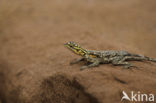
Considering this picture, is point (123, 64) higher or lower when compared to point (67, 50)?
lower

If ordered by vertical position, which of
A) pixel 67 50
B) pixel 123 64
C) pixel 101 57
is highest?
pixel 67 50

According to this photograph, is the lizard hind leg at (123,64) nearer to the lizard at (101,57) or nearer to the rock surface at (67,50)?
the lizard at (101,57)

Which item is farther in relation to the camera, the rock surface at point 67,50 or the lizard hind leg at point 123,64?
the lizard hind leg at point 123,64

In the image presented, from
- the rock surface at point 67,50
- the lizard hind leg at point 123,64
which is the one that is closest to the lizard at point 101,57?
the lizard hind leg at point 123,64

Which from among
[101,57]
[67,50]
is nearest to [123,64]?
[101,57]

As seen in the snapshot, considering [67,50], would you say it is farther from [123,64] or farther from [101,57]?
[123,64]

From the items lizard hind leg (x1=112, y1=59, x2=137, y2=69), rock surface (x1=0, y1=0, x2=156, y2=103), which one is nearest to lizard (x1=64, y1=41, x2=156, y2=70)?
lizard hind leg (x1=112, y1=59, x2=137, y2=69)

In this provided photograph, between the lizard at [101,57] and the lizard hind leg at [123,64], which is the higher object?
the lizard at [101,57]

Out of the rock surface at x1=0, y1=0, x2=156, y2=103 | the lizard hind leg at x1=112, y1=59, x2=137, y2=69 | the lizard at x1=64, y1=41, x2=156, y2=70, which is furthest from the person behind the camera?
the lizard at x1=64, y1=41, x2=156, y2=70

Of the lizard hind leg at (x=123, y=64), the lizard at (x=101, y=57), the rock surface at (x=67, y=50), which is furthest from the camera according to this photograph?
the lizard at (x=101, y=57)

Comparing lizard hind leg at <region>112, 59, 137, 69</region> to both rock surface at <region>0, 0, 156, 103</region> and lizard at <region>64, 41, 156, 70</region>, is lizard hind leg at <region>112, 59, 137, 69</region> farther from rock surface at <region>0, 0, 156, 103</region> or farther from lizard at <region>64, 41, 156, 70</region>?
rock surface at <region>0, 0, 156, 103</region>

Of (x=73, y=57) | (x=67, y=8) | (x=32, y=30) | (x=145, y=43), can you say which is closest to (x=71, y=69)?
(x=73, y=57)
